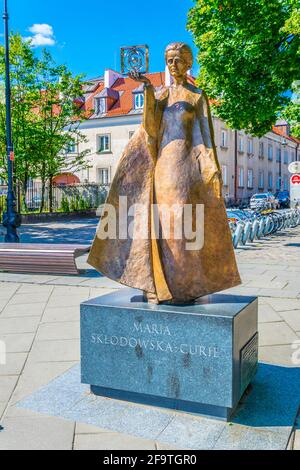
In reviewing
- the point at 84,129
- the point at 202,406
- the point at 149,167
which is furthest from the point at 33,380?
the point at 84,129

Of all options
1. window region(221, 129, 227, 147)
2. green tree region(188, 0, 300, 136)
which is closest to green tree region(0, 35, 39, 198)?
green tree region(188, 0, 300, 136)

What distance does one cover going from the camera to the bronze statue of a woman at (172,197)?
3.66 m

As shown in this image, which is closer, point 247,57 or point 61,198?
point 247,57

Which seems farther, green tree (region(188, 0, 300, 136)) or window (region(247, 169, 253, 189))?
window (region(247, 169, 253, 189))

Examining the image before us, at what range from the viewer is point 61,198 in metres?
30.9

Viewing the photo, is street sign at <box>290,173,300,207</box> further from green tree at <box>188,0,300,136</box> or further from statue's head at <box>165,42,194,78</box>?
statue's head at <box>165,42,194,78</box>

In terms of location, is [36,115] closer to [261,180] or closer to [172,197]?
[172,197]

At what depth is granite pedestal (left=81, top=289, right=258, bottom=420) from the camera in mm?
3367

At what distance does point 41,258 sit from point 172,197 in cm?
672

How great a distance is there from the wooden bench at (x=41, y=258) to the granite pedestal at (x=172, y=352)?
5.81 metres

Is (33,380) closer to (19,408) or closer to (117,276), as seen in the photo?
(19,408)

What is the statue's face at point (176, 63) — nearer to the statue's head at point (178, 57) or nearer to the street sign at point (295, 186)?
the statue's head at point (178, 57)

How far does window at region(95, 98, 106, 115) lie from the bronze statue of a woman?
132 ft

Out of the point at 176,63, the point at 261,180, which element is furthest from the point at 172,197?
the point at 261,180
